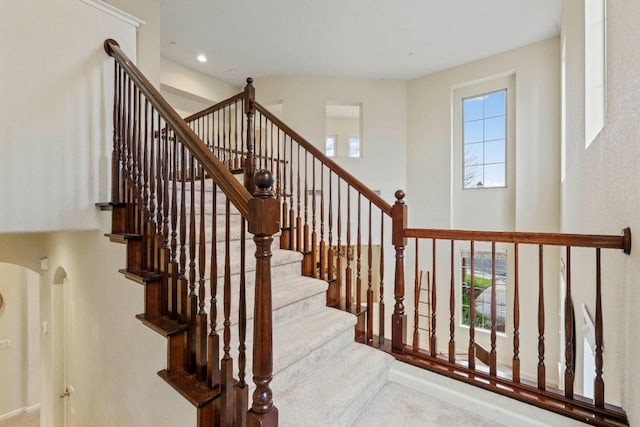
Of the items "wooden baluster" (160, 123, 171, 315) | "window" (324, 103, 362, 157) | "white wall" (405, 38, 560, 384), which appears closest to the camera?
"wooden baluster" (160, 123, 171, 315)

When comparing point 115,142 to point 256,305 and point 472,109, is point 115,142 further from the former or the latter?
point 472,109

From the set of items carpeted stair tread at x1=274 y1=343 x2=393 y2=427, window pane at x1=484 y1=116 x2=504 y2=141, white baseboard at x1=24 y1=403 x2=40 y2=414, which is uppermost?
window pane at x1=484 y1=116 x2=504 y2=141

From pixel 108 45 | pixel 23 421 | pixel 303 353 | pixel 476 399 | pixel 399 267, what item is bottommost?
pixel 23 421

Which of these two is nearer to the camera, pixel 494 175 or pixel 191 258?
pixel 191 258

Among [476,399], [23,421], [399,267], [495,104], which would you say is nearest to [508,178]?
[495,104]

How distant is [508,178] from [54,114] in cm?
558

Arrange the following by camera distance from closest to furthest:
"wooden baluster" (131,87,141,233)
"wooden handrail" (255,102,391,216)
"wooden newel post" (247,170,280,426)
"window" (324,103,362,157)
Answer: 1. "wooden newel post" (247,170,280,426)
2. "wooden baluster" (131,87,141,233)
3. "wooden handrail" (255,102,391,216)
4. "window" (324,103,362,157)

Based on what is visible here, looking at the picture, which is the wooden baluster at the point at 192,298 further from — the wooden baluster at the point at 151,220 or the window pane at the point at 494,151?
the window pane at the point at 494,151

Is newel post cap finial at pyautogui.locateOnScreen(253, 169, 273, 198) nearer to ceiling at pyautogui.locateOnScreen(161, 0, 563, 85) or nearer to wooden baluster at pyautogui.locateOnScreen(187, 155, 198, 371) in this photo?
wooden baluster at pyautogui.locateOnScreen(187, 155, 198, 371)

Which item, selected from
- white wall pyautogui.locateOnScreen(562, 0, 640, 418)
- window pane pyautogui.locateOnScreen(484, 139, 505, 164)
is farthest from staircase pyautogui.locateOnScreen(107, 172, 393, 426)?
window pane pyautogui.locateOnScreen(484, 139, 505, 164)

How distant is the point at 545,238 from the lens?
1.66 metres

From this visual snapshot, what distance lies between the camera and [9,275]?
4516 millimetres

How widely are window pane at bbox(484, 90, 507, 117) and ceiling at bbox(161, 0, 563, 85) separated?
669mm

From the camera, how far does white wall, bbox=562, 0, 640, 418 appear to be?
4.41ft
